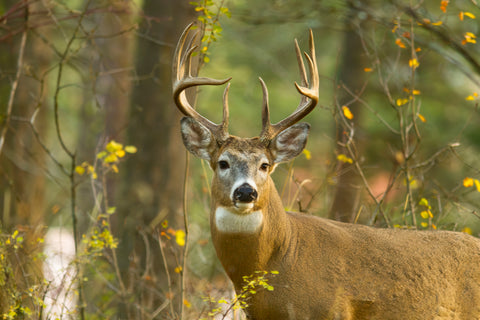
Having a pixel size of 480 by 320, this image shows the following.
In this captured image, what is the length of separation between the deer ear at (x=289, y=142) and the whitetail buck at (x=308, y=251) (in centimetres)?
1

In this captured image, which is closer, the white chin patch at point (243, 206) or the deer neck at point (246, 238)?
the white chin patch at point (243, 206)

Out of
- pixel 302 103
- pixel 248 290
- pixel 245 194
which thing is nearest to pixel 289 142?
pixel 302 103

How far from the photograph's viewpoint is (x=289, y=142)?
623 cm

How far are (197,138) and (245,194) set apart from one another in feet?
Result: 3.18

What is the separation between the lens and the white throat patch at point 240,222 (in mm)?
5570

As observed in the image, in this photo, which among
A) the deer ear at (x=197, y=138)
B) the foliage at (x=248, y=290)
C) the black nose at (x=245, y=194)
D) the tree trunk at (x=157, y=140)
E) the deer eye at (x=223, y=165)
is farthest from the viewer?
the tree trunk at (x=157, y=140)

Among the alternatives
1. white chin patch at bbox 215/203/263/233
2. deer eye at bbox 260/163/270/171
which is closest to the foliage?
white chin patch at bbox 215/203/263/233

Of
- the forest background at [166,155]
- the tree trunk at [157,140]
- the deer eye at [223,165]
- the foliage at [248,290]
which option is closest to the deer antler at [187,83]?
Answer: the deer eye at [223,165]

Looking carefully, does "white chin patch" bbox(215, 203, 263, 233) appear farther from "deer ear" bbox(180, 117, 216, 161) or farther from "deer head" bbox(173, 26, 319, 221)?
"deer ear" bbox(180, 117, 216, 161)

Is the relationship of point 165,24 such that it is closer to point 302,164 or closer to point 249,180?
point 249,180

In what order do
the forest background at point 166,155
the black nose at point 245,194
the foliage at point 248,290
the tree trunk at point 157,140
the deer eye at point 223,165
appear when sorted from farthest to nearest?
the tree trunk at point 157,140
the forest background at point 166,155
the deer eye at point 223,165
the black nose at point 245,194
the foliage at point 248,290

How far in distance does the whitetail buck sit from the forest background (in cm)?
63

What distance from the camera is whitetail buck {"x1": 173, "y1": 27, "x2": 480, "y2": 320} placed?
18.0 ft

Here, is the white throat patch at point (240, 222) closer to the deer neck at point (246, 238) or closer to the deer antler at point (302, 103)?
the deer neck at point (246, 238)
